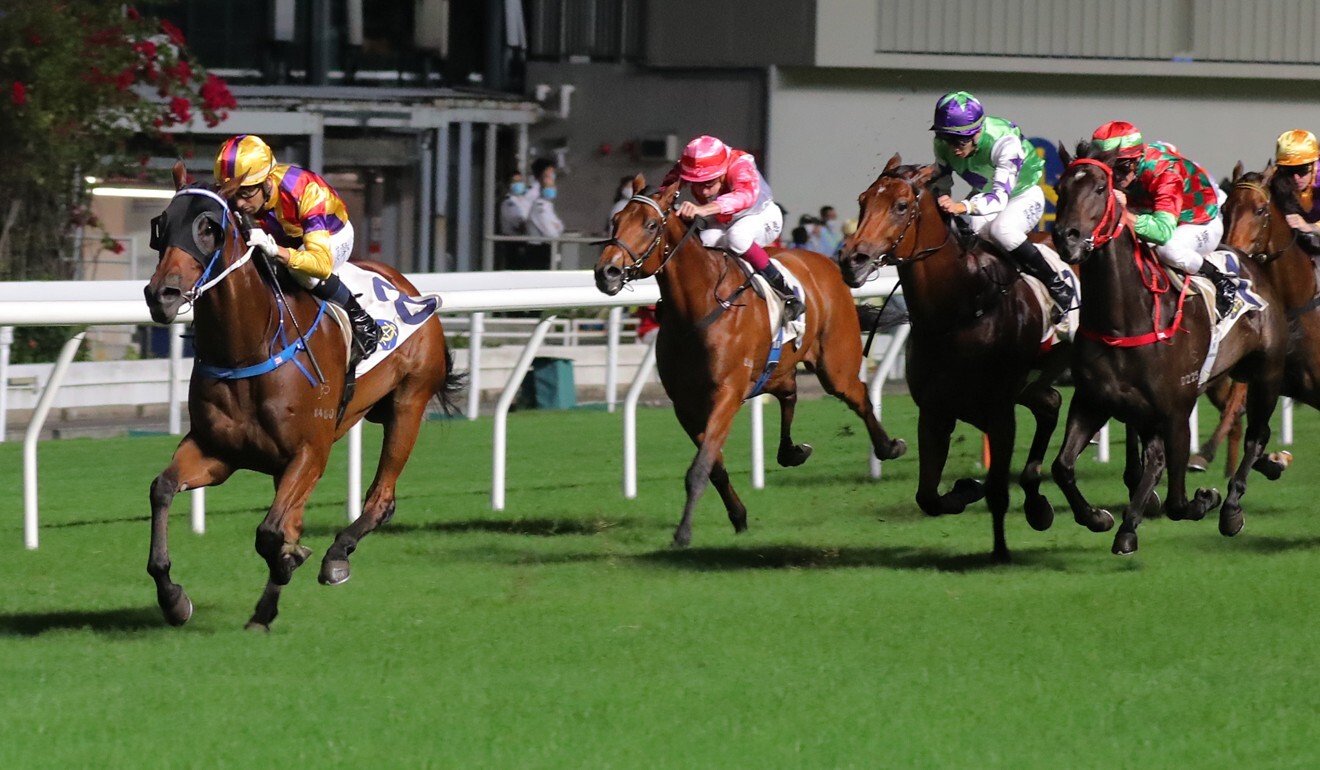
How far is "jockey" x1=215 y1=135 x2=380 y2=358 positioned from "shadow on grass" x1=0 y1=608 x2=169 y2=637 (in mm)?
1036

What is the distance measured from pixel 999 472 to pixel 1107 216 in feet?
3.31

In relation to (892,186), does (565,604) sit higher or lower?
lower

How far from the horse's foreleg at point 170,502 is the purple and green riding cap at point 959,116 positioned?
2.72 meters

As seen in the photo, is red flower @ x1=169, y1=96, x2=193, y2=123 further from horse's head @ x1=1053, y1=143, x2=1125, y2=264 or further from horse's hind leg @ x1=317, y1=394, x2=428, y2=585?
horse's head @ x1=1053, y1=143, x2=1125, y2=264

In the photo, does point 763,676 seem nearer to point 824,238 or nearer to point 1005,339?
point 1005,339

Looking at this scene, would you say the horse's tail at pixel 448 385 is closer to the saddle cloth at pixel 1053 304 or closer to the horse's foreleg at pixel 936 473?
the horse's foreleg at pixel 936 473

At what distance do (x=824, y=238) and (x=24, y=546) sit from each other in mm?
10456

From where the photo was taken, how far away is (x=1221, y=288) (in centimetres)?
737

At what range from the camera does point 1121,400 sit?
6836 mm

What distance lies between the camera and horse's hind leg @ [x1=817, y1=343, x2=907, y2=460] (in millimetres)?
8797

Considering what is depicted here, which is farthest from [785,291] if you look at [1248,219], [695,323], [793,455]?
[1248,219]

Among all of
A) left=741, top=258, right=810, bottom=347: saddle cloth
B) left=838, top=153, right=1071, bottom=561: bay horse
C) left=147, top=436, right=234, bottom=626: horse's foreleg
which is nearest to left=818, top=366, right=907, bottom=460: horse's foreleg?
left=741, top=258, right=810, bottom=347: saddle cloth

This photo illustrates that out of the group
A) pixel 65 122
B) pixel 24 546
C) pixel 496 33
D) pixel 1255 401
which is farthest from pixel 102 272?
pixel 1255 401

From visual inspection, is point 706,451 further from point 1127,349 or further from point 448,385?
point 1127,349
